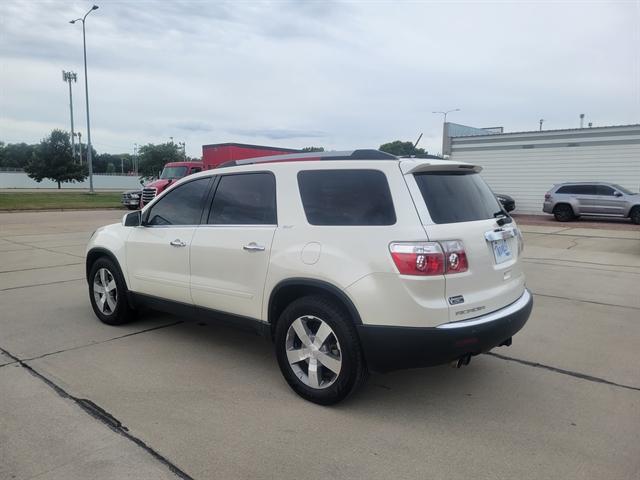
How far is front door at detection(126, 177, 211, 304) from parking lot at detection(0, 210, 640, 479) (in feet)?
1.90

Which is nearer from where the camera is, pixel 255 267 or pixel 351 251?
pixel 351 251

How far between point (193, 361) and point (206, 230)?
1.16 meters

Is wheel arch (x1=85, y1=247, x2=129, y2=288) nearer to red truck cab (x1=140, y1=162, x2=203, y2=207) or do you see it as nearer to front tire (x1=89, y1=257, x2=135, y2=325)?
front tire (x1=89, y1=257, x2=135, y2=325)

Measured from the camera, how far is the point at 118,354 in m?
4.48

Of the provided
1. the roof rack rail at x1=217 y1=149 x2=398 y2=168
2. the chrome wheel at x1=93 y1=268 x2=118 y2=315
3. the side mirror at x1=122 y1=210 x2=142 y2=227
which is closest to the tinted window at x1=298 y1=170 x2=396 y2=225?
the roof rack rail at x1=217 y1=149 x2=398 y2=168

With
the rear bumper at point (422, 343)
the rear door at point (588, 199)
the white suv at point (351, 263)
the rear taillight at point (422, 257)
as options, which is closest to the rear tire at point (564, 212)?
the rear door at point (588, 199)

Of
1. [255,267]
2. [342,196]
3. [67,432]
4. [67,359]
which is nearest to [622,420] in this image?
[342,196]

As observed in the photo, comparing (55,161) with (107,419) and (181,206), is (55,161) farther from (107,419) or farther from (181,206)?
(107,419)

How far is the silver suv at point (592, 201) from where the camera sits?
19.2 metres

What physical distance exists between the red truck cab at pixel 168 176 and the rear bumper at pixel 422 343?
1992cm

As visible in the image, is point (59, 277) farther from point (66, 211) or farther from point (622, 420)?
point (66, 211)

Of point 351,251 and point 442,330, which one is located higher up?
point 351,251

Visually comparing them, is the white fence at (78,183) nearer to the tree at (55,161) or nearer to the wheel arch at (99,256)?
the tree at (55,161)

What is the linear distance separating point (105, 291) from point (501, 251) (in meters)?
4.11
